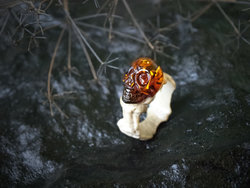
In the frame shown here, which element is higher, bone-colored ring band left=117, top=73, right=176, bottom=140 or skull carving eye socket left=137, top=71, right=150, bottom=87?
skull carving eye socket left=137, top=71, right=150, bottom=87

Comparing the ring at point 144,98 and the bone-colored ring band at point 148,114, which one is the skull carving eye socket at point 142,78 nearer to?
the ring at point 144,98

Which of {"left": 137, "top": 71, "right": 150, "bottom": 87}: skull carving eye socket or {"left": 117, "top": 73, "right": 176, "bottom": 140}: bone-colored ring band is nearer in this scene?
{"left": 137, "top": 71, "right": 150, "bottom": 87}: skull carving eye socket

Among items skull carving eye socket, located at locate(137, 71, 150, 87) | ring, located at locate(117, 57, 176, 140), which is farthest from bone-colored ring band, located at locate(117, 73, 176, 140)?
skull carving eye socket, located at locate(137, 71, 150, 87)

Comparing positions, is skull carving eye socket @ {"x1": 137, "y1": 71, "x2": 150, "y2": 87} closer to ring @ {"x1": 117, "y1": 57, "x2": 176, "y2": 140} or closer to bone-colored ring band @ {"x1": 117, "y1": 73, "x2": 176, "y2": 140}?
ring @ {"x1": 117, "y1": 57, "x2": 176, "y2": 140}

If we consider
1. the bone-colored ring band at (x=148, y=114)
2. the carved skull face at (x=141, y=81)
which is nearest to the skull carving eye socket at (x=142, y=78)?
the carved skull face at (x=141, y=81)

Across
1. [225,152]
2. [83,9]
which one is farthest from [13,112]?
[225,152]

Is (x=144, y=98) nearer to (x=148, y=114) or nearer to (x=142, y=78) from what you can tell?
(x=142, y=78)

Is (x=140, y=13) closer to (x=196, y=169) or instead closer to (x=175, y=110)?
(x=175, y=110)
